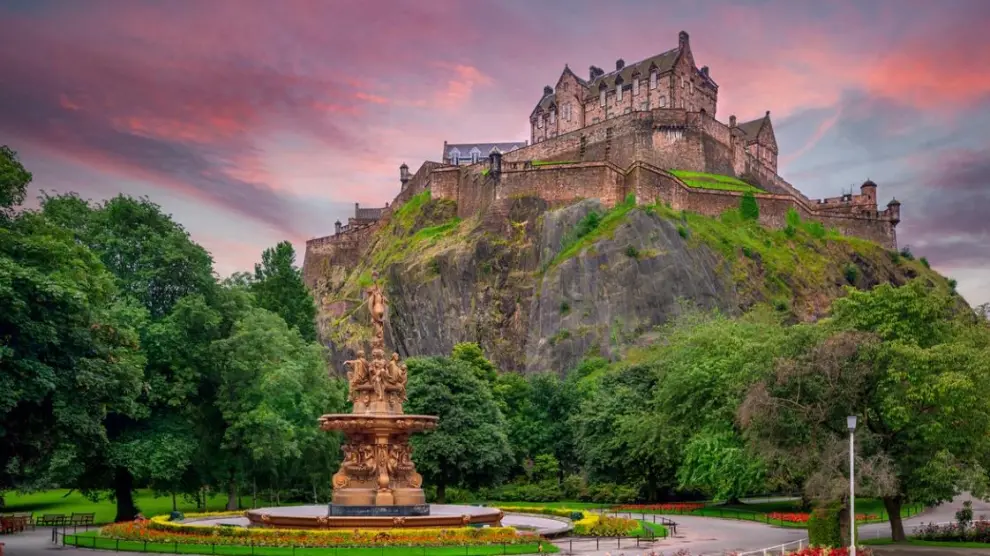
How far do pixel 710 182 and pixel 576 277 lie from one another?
84.7 feet

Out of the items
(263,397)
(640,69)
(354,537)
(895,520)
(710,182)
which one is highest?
(640,69)

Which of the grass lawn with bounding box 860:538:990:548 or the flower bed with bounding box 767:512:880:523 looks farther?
the flower bed with bounding box 767:512:880:523

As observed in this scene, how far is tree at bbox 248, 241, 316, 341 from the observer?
2790 inches

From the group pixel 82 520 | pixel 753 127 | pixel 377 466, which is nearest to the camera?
pixel 377 466

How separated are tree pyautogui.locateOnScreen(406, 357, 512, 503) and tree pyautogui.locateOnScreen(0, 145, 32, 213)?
2942 cm

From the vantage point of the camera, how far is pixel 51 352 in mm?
29844

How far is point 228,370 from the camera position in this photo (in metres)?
46.9

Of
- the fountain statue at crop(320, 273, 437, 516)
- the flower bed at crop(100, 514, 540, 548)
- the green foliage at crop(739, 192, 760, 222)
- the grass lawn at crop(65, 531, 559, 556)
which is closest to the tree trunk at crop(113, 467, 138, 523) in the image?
the grass lawn at crop(65, 531, 559, 556)

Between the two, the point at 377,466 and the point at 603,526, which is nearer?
the point at 377,466

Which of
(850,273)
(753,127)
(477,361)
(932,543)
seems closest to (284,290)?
(477,361)

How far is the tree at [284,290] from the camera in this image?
70875mm

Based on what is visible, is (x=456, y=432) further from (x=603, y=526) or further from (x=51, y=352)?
(x=51, y=352)

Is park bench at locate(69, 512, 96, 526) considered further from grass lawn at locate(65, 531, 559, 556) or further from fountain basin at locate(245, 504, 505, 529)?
grass lawn at locate(65, 531, 559, 556)

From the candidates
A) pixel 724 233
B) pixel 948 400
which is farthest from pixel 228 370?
pixel 724 233
